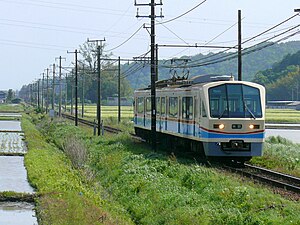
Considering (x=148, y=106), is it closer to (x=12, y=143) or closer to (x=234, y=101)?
(x=234, y=101)

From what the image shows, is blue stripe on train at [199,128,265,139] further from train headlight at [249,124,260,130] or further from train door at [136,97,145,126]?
train door at [136,97,145,126]

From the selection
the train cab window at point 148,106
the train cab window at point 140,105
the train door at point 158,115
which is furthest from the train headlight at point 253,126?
the train cab window at point 140,105

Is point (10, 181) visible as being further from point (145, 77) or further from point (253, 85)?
point (145, 77)

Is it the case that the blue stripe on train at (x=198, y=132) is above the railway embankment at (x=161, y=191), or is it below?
above

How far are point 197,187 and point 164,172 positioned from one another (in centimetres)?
343

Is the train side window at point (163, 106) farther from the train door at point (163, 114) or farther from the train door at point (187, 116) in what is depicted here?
the train door at point (187, 116)

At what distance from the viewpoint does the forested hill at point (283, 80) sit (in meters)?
106

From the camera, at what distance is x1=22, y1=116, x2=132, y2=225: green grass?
15.2m

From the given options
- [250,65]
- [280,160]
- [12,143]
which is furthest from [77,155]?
[250,65]

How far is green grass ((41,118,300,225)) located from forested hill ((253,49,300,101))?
83.4 meters

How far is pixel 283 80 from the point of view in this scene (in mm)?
106500

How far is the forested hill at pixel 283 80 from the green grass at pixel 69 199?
8183 cm

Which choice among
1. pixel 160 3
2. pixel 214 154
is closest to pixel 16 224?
pixel 214 154

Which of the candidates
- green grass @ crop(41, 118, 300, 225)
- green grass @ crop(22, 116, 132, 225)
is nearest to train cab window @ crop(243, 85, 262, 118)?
green grass @ crop(41, 118, 300, 225)
